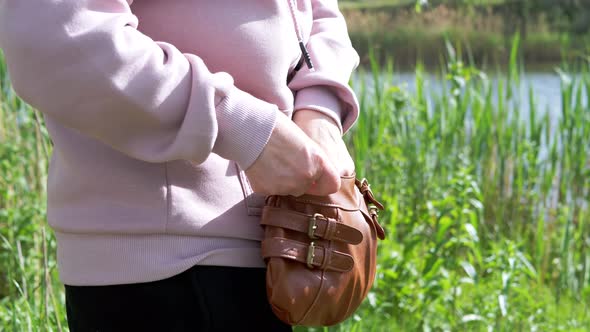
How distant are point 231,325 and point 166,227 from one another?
0.53 feet

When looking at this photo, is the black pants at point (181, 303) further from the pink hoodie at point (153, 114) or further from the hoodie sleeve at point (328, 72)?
the hoodie sleeve at point (328, 72)

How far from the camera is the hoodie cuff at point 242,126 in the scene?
1.06 m

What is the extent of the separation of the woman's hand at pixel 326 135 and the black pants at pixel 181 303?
7.7 inches

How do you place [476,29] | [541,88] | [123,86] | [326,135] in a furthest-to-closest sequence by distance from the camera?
[476,29]
[541,88]
[326,135]
[123,86]

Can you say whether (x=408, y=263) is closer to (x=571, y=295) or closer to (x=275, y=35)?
(x=571, y=295)

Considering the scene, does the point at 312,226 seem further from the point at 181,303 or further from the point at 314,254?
the point at 181,303

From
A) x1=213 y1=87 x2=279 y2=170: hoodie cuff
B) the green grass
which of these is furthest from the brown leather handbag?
the green grass

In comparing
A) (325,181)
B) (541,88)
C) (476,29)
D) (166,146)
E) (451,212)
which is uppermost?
(166,146)

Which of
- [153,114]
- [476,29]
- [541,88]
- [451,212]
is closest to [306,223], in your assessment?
[153,114]

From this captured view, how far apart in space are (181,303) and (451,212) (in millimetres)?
1765

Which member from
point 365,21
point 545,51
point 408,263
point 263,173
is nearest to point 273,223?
point 263,173

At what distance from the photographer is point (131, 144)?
3.45 feet

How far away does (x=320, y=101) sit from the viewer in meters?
1.29

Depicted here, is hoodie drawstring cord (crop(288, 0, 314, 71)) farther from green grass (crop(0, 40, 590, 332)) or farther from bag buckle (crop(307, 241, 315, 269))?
green grass (crop(0, 40, 590, 332))
